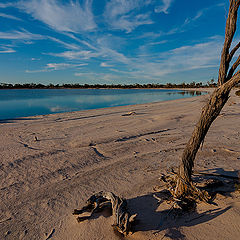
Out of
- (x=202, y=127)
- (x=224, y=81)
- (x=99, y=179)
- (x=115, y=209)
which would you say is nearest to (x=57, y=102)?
(x=99, y=179)

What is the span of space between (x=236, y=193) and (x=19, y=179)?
4.27 metres

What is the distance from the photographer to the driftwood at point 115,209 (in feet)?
6.78

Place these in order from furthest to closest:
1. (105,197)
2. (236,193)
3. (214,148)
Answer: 1. (214,148)
2. (236,193)
3. (105,197)

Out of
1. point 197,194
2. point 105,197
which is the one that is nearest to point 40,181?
point 105,197

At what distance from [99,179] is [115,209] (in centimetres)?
135

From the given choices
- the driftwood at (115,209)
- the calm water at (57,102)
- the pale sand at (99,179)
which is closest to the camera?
the driftwood at (115,209)

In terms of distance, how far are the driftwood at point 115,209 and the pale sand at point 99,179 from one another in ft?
0.38

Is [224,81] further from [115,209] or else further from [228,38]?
[115,209]

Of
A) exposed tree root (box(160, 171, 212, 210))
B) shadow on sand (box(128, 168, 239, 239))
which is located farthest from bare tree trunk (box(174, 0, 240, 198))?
shadow on sand (box(128, 168, 239, 239))

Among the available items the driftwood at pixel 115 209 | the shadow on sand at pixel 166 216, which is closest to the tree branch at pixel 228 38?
the shadow on sand at pixel 166 216

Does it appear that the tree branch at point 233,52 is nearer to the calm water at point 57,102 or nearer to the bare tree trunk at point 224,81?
the bare tree trunk at point 224,81

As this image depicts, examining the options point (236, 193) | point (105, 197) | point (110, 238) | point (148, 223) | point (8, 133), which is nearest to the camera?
point (110, 238)

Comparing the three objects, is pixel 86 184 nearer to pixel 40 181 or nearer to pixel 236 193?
pixel 40 181

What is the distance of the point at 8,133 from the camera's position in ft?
22.8
